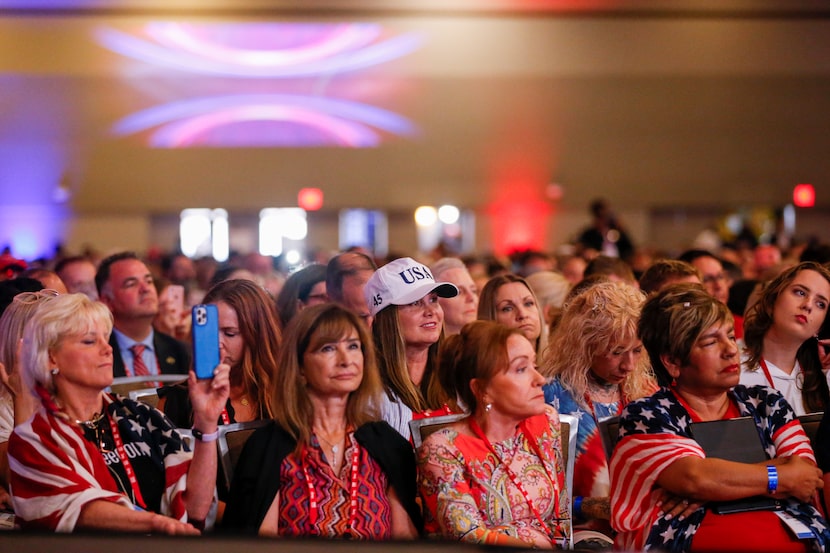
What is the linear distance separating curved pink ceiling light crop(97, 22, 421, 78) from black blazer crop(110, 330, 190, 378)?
1222cm

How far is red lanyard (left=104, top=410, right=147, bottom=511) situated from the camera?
10.4 ft

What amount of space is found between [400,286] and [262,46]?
47.4 ft

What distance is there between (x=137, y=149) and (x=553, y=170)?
7.84m

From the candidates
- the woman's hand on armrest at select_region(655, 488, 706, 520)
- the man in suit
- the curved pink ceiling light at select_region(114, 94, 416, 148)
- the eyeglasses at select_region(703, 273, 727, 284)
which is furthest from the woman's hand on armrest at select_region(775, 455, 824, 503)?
the curved pink ceiling light at select_region(114, 94, 416, 148)

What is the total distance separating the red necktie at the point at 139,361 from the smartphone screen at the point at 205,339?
125 inches

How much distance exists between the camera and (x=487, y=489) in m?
3.19

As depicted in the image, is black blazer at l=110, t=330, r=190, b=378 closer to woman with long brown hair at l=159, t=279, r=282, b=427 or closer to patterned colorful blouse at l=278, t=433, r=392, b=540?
woman with long brown hair at l=159, t=279, r=282, b=427

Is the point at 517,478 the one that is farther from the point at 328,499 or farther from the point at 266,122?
the point at 266,122

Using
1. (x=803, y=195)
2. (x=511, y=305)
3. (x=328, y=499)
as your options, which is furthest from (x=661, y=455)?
(x=803, y=195)

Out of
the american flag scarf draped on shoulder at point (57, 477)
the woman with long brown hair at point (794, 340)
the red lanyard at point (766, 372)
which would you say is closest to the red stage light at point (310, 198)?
the woman with long brown hair at point (794, 340)

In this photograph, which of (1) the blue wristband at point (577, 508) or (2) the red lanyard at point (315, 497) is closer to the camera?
(2) the red lanyard at point (315, 497)

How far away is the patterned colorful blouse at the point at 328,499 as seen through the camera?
3.07 m

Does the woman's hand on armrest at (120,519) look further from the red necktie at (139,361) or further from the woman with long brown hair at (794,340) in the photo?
the red necktie at (139,361)

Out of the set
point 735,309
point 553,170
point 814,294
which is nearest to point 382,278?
point 814,294
